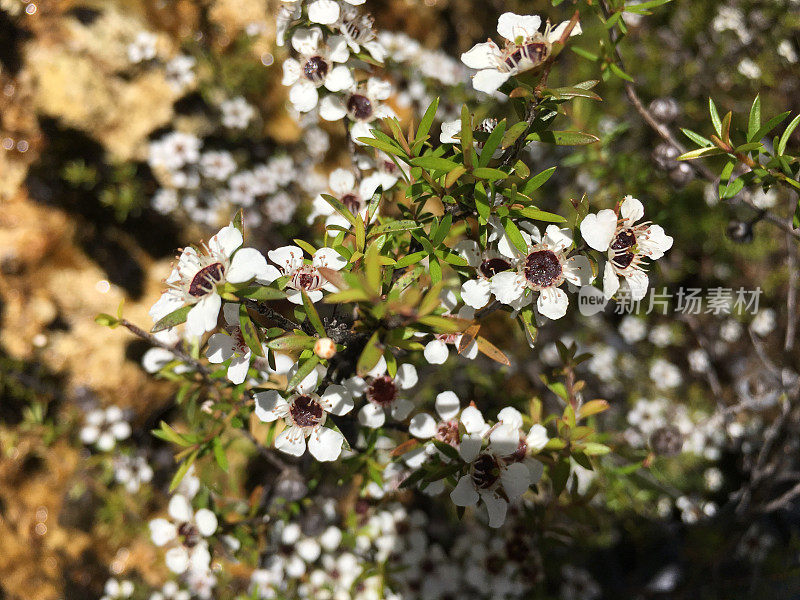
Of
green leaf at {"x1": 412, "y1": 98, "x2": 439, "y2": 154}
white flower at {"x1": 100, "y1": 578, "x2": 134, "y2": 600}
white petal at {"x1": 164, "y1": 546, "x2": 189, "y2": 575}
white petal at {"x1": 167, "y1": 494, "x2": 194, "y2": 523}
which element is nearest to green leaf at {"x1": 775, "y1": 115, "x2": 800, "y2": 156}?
green leaf at {"x1": 412, "y1": 98, "x2": 439, "y2": 154}

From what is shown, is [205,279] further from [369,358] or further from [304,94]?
[304,94]

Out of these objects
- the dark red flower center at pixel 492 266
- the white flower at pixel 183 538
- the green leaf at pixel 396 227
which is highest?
the green leaf at pixel 396 227

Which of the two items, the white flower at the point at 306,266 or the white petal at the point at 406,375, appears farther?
the white petal at the point at 406,375

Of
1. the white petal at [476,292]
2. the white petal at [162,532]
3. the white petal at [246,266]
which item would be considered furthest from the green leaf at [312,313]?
the white petal at [162,532]

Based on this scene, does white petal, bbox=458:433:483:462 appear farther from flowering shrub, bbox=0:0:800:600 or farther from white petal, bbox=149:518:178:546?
white petal, bbox=149:518:178:546

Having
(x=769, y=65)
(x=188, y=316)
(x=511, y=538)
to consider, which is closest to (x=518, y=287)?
(x=188, y=316)

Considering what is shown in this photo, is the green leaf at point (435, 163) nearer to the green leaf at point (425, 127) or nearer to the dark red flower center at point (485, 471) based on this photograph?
Answer: the green leaf at point (425, 127)

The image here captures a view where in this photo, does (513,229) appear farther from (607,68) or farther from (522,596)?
(522,596)
